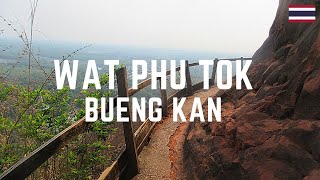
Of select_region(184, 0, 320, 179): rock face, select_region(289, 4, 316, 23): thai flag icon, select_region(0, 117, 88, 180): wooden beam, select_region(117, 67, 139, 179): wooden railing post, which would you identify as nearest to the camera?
select_region(0, 117, 88, 180): wooden beam

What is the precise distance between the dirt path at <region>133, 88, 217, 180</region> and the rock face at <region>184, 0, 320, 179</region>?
0.41m

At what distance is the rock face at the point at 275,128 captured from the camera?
305 cm

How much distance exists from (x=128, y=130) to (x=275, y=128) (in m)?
2.51

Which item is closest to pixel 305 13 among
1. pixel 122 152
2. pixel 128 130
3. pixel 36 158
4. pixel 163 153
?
pixel 128 130

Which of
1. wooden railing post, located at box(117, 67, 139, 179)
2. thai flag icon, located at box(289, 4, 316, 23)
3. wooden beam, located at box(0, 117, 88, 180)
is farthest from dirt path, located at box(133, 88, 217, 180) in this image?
thai flag icon, located at box(289, 4, 316, 23)

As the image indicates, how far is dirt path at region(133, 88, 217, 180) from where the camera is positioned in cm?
554

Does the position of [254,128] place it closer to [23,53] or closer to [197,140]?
[197,140]

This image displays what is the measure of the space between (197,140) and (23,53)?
3.69m

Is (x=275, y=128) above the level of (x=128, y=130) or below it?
above

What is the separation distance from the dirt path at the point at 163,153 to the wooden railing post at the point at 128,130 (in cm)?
20

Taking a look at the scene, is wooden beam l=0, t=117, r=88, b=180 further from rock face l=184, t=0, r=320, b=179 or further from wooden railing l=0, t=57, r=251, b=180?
rock face l=184, t=0, r=320, b=179

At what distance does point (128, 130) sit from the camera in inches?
200

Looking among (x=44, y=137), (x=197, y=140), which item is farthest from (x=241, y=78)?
(x=44, y=137)

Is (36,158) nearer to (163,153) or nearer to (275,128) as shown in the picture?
(275,128)
